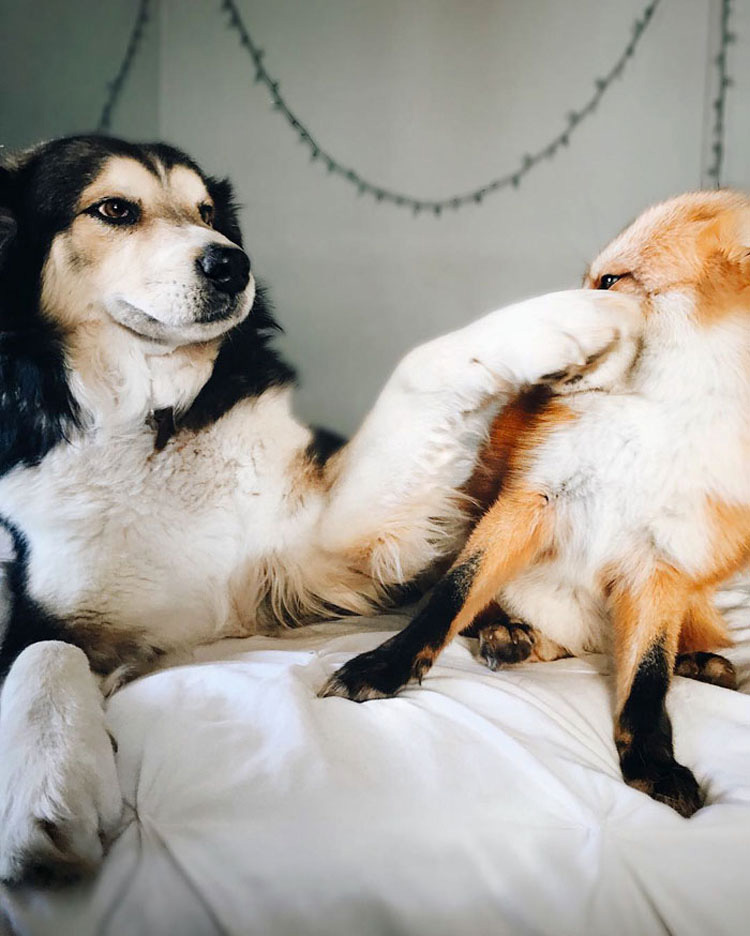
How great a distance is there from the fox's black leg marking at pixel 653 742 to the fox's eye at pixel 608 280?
461mm

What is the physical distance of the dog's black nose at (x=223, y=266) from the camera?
95 centimetres

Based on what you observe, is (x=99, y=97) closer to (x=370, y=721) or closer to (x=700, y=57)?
(x=700, y=57)

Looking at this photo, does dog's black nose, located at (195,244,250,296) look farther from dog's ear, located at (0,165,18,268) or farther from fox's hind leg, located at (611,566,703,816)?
fox's hind leg, located at (611,566,703,816)

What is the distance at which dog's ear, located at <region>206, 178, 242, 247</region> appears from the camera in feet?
3.96

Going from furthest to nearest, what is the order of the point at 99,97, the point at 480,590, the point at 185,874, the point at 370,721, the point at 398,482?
the point at 99,97
the point at 398,482
the point at 480,590
the point at 370,721
the point at 185,874

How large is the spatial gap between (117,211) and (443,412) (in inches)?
21.5

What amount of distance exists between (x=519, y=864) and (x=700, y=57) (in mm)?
1641

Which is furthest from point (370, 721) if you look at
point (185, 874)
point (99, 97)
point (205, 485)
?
point (99, 97)

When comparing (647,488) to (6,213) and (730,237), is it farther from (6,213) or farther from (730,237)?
(6,213)

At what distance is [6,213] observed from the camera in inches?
38.0

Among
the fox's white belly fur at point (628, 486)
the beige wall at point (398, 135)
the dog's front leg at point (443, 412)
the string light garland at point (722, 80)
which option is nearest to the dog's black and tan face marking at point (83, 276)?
the dog's front leg at point (443, 412)

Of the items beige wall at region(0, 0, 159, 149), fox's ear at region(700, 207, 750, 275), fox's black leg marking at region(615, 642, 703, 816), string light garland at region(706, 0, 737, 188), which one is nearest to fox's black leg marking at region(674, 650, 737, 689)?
fox's black leg marking at region(615, 642, 703, 816)

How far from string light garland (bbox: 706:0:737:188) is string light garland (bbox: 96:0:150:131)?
135 cm

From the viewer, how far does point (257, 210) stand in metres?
1.79
